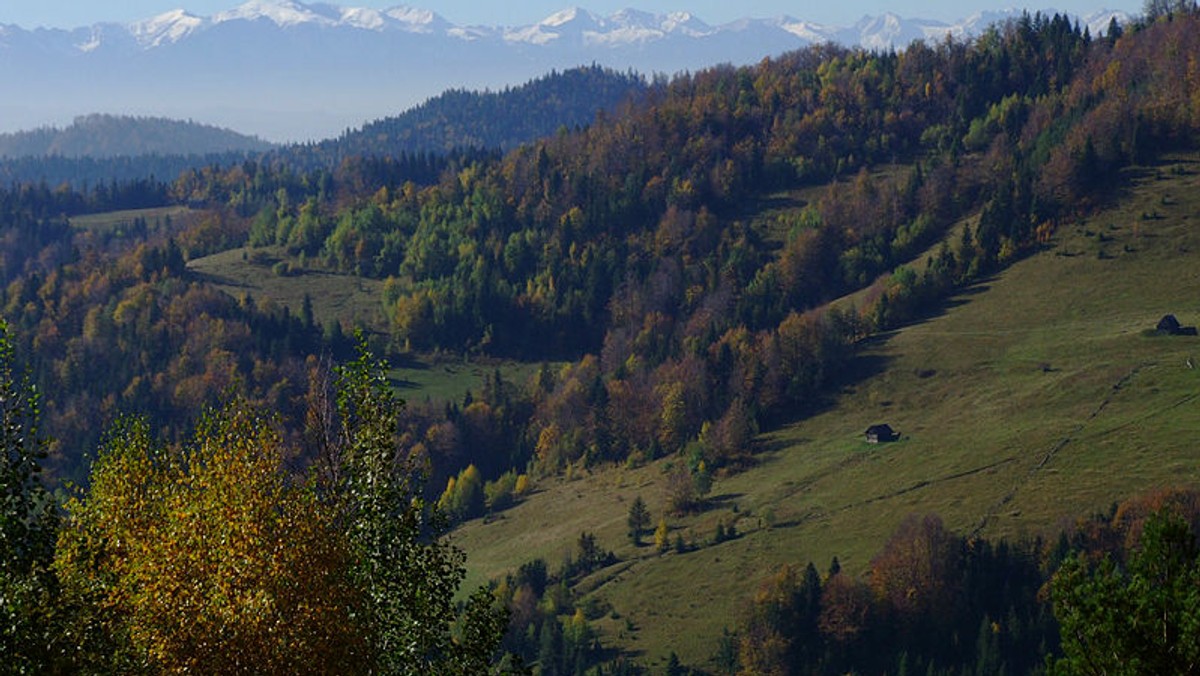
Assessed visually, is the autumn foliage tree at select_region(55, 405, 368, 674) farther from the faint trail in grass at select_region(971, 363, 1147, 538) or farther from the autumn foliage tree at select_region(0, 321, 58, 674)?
the faint trail in grass at select_region(971, 363, 1147, 538)

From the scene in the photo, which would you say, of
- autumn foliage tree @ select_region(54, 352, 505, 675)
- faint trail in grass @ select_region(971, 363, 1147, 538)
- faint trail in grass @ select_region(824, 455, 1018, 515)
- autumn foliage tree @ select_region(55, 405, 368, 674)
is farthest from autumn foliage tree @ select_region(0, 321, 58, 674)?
faint trail in grass @ select_region(824, 455, 1018, 515)

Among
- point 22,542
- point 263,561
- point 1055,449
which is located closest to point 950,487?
point 1055,449

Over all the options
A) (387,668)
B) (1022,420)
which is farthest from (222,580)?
(1022,420)

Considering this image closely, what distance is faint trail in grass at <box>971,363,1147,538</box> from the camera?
165 m

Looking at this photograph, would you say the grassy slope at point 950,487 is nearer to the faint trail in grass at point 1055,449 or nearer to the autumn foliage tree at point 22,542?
the faint trail in grass at point 1055,449

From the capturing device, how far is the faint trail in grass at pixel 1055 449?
6511 inches

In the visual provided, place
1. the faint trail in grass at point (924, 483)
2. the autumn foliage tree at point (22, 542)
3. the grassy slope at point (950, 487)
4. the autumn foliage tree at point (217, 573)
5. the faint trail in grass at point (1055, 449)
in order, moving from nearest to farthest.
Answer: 1. the autumn foliage tree at point (22, 542)
2. the autumn foliage tree at point (217, 573)
3. the grassy slope at point (950, 487)
4. the faint trail in grass at point (1055, 449)
5. the faint trail in grass at point (924, 483)

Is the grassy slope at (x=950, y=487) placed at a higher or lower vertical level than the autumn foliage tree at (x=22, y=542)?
lower

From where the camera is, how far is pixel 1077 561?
34188 millimetres

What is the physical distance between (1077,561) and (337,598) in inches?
776

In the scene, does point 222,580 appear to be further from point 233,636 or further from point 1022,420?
point 1022,420

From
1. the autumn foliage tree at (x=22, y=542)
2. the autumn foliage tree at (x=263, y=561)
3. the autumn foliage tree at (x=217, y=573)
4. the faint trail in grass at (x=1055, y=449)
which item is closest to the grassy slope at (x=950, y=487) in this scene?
the faint trail in grass at (x=1055, y=449)

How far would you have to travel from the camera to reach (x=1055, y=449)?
6850 inches

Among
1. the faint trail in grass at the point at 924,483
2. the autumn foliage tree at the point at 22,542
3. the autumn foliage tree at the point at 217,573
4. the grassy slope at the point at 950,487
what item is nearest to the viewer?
the autumn foliage tree at the point at 22,542
